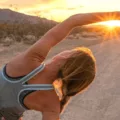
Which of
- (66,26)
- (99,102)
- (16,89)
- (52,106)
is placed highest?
(66,26)

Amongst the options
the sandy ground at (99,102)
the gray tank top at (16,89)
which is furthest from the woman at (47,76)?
the sandy ground at (99,102)

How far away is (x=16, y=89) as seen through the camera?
349 cm

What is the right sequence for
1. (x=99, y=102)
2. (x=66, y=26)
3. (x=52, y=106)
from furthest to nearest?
(x=99, y=102) → (x=66, y=26) → (x=52, y=106)

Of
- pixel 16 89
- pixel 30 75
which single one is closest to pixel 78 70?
pixel 30 75

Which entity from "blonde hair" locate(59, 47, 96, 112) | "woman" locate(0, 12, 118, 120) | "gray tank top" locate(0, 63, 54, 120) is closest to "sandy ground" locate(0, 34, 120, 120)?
"gray tank top" locate(0, 63, 54, 120)

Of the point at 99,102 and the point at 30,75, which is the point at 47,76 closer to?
the point at 30,75

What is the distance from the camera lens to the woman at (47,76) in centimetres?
336

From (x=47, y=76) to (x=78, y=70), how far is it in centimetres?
28

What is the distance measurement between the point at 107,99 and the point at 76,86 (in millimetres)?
7048

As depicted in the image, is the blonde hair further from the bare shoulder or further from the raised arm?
the raised arm

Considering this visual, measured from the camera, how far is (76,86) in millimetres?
3406

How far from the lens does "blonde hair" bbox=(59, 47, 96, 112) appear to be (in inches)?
131

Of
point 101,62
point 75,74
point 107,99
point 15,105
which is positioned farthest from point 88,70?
point 101,62

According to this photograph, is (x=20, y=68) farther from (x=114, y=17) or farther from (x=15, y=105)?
(x=114, y=17)
